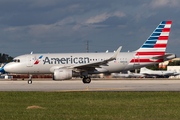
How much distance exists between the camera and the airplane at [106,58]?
33.5m

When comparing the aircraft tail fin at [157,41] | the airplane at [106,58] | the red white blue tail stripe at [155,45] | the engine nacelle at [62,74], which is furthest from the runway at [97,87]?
the aircraft tail fin at [157,41]

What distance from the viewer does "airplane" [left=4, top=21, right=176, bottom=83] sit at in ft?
110

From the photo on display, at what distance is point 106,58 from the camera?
33.5 metres

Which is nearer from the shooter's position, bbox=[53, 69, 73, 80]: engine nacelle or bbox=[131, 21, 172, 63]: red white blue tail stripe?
bbox=[53, 69, 73, 80]: engine nacelle

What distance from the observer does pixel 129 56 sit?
33.7 m

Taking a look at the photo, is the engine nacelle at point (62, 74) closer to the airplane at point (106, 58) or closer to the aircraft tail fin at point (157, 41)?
the airplane at point (106, 58)

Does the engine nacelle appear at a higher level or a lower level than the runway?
higher

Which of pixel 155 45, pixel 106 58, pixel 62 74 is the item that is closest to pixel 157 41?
pixel 155 45

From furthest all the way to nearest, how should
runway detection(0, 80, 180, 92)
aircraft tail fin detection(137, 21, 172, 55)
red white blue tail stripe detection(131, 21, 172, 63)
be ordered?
aircraft tail fin detection(137, 21, 172, 55) < red white blue tail stripe detection(131, 21, 172, 63) < runway detection(0, 80, 180, 92)

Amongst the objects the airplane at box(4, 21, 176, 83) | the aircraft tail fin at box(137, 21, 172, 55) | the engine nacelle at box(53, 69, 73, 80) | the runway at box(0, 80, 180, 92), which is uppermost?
the aircraft tail fin at box(137, 21, 172, 55)

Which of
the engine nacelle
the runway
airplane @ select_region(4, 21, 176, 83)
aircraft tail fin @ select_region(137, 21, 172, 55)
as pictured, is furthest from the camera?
aircraft tail fin @ select_region(137, 21, 172, 55)

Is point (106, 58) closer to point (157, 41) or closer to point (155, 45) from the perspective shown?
point (155, 45)

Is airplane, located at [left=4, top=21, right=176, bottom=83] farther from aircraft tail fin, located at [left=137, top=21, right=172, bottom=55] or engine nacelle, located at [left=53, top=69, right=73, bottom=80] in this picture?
engine nacelle, located at [left=53, top=69, right=73, bottom=80]

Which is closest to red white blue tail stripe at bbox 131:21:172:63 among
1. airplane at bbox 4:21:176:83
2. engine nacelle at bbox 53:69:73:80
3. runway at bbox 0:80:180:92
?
airplane at bbox 4:21:176:83
